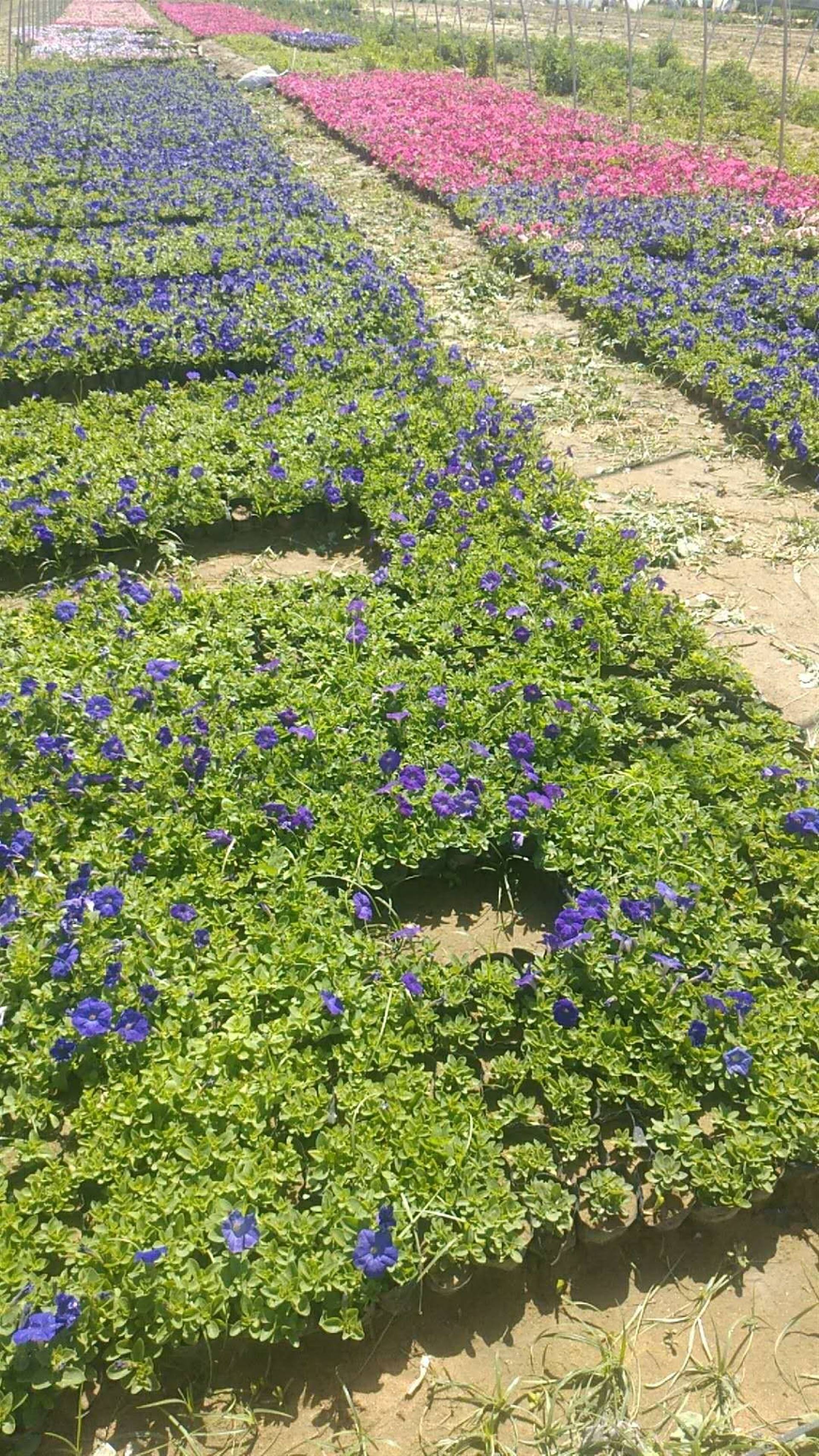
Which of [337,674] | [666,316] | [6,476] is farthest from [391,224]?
[337,674]

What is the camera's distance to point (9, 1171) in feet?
10.7

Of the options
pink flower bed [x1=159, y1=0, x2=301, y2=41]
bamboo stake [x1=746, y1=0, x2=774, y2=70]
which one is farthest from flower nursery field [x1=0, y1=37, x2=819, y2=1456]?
pink flower bed [x1=159, y1=0, x2=301, y2=41]

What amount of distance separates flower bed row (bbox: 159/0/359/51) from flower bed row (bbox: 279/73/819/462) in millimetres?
15598

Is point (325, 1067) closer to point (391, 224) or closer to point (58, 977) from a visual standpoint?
point (58, 977)

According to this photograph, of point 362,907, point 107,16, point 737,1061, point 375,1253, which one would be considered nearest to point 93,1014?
point 362,907

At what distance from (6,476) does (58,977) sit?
4.59 metres

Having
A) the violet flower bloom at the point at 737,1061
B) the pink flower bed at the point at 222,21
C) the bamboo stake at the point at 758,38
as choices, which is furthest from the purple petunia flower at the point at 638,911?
the pink flower bed at the point at 222,21

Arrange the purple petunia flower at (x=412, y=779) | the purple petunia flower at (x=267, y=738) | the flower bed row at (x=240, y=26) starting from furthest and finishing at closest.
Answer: the flower bed row at (x=240, y=26), the purple petunia flower at (x=267, y=738), the purple petunia flower at (x=412, y=779)

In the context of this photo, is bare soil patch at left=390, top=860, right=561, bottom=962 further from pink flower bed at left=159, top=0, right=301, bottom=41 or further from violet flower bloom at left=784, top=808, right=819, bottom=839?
pink flower bed at left=159, top=0, right=301, bottom=41

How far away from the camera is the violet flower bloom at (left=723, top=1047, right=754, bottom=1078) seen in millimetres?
3309

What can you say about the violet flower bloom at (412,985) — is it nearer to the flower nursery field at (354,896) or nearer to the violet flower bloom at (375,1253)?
the flower nursery field at (354,896)

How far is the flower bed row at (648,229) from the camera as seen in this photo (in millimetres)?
8930

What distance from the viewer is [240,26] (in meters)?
39.4

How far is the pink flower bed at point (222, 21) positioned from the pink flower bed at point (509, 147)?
18.3m
